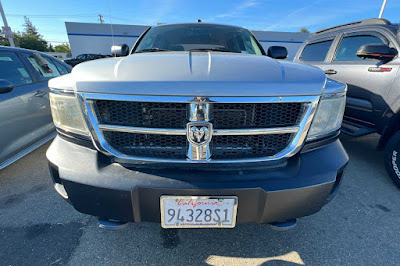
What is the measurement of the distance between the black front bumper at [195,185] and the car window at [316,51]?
138 inches

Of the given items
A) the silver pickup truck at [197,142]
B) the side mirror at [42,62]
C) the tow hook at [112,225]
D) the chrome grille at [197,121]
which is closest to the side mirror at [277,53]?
the silver pickup truck at [197,142]

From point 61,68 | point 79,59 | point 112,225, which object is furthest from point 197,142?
point 79,59

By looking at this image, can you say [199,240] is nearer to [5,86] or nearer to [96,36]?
[5,86]

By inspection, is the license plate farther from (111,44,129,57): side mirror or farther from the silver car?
the silver car

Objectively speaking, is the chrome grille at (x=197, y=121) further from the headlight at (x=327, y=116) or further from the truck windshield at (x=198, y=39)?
the truck windshield at (x=198, y=39)

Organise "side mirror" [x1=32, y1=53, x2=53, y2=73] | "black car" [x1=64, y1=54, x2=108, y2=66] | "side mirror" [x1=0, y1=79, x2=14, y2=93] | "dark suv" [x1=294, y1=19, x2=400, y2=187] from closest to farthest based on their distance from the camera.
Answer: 1. "side mirror" [x1=0, y1=79, x2=14, y2=93]
2. "dark suv" [x1=294, y1=19, x2=400, y2=187]
3. "side mirror" [x1=32, y1=53, x2=53, y2=73]
4. "black car" [x1=64, y1=54, x2=108, y2=66]

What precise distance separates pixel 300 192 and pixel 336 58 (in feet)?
11.1

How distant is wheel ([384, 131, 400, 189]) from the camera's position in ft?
7.93

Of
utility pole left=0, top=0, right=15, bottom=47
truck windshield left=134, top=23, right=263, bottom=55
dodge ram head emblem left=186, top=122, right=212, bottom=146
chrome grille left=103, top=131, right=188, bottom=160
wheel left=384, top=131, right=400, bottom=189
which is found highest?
utility pole left=0, top=0, right=15, bottom=47

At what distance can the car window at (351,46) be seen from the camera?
3.13 m

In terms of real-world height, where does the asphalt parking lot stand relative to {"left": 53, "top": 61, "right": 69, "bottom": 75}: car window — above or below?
below

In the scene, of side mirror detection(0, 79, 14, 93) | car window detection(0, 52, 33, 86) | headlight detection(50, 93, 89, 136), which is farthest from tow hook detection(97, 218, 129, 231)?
car window detection(0, 52, 33, 86)

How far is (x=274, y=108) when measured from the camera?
1227mm

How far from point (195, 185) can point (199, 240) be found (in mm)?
771
